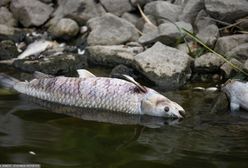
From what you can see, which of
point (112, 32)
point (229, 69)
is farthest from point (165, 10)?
point (229, 69)

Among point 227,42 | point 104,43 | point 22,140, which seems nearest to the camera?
point 22,140

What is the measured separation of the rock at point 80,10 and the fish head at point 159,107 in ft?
16.8

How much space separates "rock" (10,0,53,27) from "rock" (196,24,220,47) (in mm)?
4172

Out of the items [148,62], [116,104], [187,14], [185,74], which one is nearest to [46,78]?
[116,104]

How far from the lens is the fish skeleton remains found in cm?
654

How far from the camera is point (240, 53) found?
27.8 ft

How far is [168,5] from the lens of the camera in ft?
35.1

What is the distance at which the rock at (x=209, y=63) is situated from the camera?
853cm

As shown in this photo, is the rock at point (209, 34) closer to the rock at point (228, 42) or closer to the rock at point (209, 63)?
the rock at point (228, 42)

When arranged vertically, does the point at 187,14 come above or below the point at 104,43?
above

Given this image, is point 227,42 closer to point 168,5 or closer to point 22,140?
point 168,5

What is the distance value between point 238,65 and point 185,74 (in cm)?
92

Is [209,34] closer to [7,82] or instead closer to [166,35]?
[166,35]

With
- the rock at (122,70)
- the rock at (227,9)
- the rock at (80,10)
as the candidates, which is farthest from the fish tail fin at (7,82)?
the rock at (227,9)
